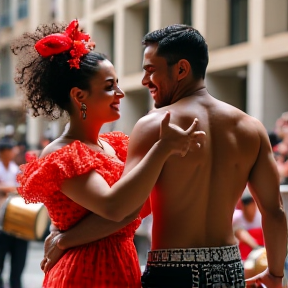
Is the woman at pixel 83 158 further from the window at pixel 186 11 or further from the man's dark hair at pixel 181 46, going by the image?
the window at pixel 186 11

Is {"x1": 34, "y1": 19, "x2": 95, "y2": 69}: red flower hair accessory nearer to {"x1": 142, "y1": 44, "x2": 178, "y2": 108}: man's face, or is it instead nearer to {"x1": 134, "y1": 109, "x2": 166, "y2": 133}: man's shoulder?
{"x1": 142, "y1": 44, "x2": 178, "y2": 108}: man's face

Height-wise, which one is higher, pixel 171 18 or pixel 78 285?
pixel 171 18

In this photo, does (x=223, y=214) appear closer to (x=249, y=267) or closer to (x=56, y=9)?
(x=249, y=267)

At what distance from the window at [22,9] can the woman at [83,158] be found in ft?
95.7

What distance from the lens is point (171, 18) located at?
20359 mm

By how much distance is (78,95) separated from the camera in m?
3.60

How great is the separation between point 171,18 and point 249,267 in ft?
49.7

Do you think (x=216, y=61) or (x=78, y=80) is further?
(x=216, y=61)

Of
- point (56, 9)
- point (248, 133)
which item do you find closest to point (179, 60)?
point (248, 133)

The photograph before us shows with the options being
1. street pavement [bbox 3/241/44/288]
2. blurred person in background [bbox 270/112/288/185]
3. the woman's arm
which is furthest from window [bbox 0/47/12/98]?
the woman's arm

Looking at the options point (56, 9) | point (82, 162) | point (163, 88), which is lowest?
point (82, 162)

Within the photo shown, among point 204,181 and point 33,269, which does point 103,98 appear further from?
point 33,269

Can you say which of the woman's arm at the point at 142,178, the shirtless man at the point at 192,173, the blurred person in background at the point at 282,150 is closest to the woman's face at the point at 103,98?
the shirtless man at the point at 192,173

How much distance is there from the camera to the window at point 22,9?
32281 millimetres
